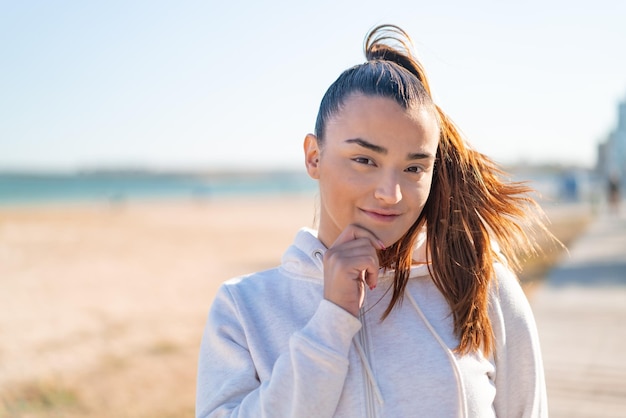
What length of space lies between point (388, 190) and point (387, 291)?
317 millimetres

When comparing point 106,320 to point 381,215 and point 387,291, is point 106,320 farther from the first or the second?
point 381,215

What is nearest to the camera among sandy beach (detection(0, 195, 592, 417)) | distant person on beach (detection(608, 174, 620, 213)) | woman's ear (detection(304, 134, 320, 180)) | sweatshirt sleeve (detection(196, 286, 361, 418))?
sweatshirt sleeve (detection(196, 286, 361, 418))

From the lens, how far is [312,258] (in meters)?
1.54

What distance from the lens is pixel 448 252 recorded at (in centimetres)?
154

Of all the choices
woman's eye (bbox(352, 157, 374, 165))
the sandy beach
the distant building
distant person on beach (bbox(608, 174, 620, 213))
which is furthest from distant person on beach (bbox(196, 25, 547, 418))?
distant person on beach (bbox(608, 174, 620, 213))

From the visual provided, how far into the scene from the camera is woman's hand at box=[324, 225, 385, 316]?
4.13 ft

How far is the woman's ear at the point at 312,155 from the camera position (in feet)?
4.78

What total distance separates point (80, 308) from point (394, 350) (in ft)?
28.8

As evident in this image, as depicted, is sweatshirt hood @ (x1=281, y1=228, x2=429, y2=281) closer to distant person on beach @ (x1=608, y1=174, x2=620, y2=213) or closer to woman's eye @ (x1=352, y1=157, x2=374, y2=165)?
woman's eye @ (x1=352, y1=157, x2=374, y2=165)

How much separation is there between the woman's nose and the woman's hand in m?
0.10

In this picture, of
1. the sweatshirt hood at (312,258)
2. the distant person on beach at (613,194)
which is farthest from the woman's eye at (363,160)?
the distant person on beach at (613,194)

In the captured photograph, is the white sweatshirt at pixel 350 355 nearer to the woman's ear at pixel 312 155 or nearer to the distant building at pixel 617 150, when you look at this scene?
the woman's ear at pixel 312 155

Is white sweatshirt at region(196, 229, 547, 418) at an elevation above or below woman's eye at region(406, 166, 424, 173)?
below

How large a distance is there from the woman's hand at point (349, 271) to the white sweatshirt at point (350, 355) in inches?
1.0
